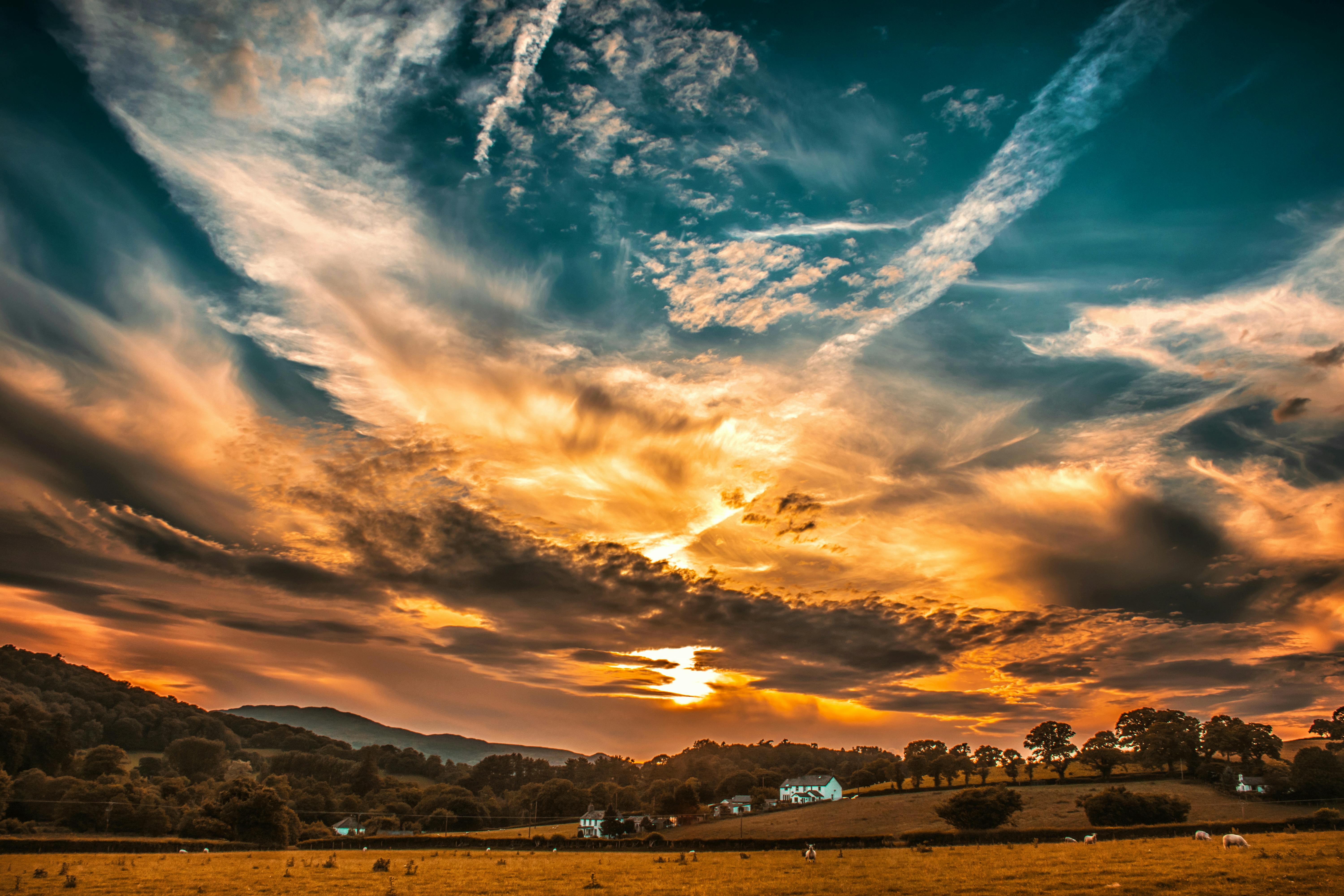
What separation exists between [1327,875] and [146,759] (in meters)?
219

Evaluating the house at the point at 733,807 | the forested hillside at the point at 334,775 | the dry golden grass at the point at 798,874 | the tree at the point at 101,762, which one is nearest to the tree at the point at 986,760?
the forested hillside at the point at 334,775

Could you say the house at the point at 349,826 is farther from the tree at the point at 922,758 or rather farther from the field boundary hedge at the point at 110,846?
the tree at the point at 922,758

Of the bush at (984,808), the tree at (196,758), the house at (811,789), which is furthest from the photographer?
the house at (811,789)

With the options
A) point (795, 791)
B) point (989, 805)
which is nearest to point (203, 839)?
point (989, 805)

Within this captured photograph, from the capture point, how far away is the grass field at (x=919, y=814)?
8600cm

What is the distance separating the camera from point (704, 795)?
174875 millimetres

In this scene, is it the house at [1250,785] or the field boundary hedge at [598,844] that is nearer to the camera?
the field boundary hedge at [598,844]

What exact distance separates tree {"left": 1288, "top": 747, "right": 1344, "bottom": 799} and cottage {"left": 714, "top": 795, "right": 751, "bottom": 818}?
9125 centimetres

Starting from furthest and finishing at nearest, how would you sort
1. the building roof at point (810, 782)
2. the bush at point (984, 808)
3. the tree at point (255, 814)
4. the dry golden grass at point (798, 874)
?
the building roof at point (810, 782)
the tree at point (255, 814)
the bush at point (984, 808)
the dry golden grass at point (798, 874)

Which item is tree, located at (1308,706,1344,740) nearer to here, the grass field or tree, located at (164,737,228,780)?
the grass field

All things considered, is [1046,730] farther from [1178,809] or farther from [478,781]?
[478,781]

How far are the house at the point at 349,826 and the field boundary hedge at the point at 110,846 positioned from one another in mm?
53729

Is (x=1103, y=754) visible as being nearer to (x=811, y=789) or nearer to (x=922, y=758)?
(x=922, y=758)

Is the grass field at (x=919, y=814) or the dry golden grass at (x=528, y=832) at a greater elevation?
the grass field at (x=919, y=814)
